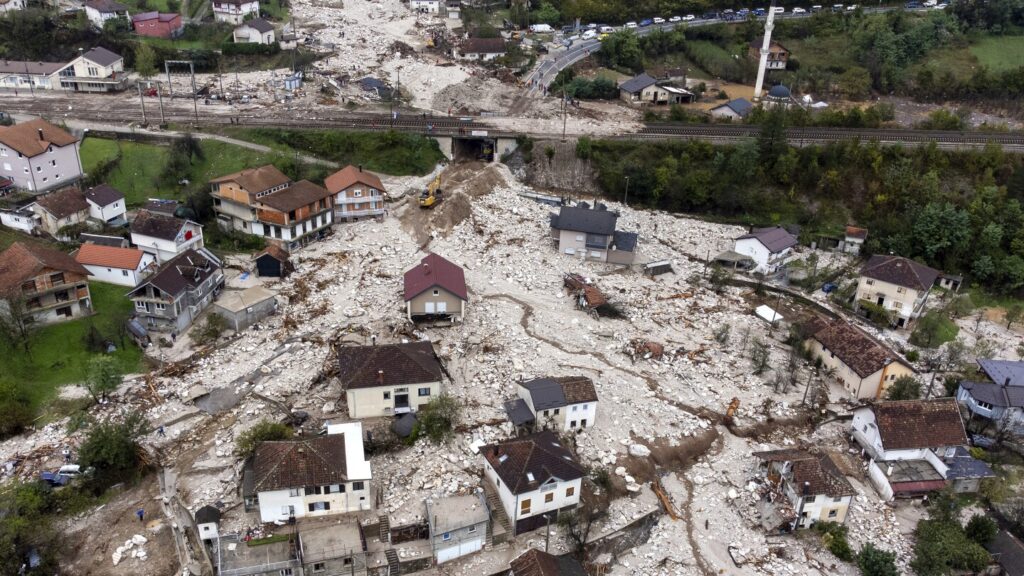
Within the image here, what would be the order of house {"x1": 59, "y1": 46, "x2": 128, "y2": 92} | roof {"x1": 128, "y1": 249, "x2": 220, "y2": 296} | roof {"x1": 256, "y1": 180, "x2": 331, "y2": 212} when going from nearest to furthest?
roof {"x1": 128, "y1": 249, "x2": 220, "y2": 296} < roof {"x1": 256, "y1": 180, "x2": 331, "y2": 212} < house {"x1": 59, "y1": 46, "x2": 128, "y2": 92}

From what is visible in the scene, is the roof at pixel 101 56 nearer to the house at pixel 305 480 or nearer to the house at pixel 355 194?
the house at pixel 355 194

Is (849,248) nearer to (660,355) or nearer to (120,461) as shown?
(660,355)

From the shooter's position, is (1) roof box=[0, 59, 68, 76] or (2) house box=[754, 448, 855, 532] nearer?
(2) house box=[754, 448, 855, 532]

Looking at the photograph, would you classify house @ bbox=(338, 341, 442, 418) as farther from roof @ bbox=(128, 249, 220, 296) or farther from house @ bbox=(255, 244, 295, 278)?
house @ bbox=(255, 244, 295, 278)

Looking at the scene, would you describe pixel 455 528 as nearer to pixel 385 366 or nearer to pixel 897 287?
pixel 385 366

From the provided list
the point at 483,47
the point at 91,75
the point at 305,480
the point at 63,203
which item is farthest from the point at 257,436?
the point at 483,47

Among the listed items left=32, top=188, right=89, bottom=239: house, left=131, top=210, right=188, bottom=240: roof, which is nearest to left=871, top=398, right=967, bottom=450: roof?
left=131, top=210, right=188, bottom=240: roof
